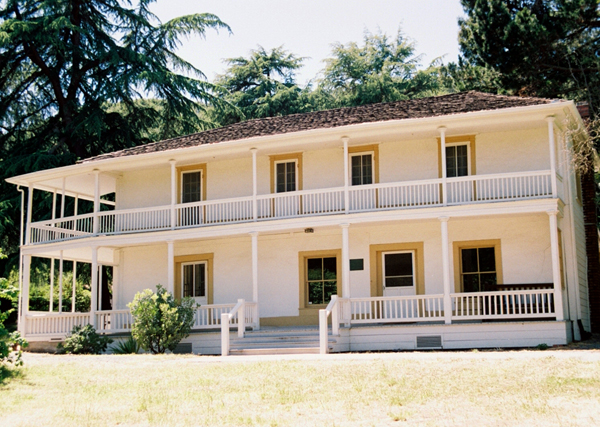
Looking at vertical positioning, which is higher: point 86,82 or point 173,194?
point 86,82

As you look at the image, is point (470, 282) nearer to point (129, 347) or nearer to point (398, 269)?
point (398, 269)

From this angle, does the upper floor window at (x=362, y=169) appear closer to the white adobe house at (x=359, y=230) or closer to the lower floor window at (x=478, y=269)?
the white adobe house at (x=359, y=230)

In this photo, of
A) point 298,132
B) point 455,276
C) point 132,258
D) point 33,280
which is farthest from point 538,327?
point 33,280

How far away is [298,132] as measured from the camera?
19.8 m

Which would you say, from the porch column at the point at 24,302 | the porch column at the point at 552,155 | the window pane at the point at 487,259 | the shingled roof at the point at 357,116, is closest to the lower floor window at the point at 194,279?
the shingled roof at the point at 357,116

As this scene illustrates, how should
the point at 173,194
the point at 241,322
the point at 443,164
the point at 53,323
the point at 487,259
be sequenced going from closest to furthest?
the point at 443,164, the point at 241,322, the point at 487,259, the point at 173,194, the point at 53,323

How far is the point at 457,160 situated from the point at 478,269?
3075mm

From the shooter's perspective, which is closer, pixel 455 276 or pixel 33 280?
pixel 455 276

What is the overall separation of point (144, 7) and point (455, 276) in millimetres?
19896

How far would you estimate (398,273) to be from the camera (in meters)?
20.5

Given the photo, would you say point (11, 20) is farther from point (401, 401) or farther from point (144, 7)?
point (401, 401)

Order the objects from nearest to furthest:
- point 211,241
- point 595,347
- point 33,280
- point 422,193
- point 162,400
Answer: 1. point 162,400
2. point 595,347
3. point 422,193
4. point 211,241
5. point 33,280

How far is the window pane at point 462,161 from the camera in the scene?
66.5 ft

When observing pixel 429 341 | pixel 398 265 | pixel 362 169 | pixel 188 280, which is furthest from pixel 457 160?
pixel 188 280
